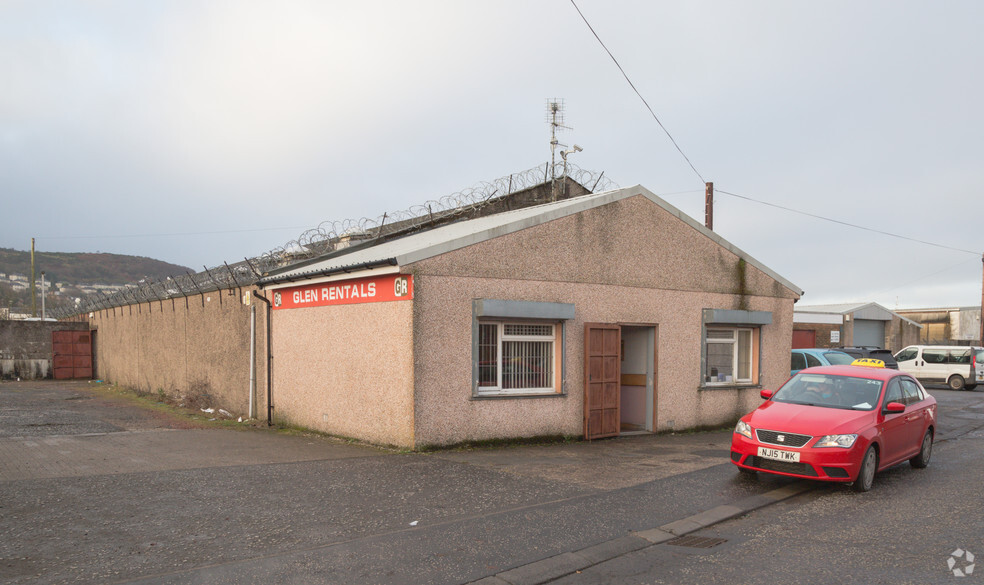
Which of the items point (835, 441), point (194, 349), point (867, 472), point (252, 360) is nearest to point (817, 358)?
point (867, 472)

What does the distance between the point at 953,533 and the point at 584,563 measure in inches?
150

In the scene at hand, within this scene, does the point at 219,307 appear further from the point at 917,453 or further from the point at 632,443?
the point at 917,453

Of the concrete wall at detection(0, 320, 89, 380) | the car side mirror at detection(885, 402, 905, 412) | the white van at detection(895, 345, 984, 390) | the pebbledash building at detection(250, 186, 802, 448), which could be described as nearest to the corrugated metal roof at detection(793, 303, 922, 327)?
the white van at detection(895, 345, 984, 390)

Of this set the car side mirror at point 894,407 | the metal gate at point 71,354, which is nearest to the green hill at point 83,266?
the metal gate at point 71,354

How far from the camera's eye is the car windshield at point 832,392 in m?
8.84

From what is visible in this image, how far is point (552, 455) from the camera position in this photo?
10234 millimetres

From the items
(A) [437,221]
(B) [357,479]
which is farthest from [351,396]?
(A) [437,221]

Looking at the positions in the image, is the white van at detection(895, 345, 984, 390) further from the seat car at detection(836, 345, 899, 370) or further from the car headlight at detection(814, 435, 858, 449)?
the car headlight at detection(814, 435, 858, 449)

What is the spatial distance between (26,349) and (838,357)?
1210 inches

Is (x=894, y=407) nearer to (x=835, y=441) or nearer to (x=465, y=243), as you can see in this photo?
(x=835, y=441)

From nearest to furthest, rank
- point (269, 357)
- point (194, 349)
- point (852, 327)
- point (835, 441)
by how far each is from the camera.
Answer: point (835, 441)
point (269, 357)
point (194, 349)
point (852, 327)

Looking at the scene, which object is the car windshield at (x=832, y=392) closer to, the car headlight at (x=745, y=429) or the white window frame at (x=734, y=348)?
the car headlight at (x=745, y=429)

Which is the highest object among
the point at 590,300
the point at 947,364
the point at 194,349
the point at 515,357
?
the point at 590,300

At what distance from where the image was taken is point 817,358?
18.0 meters
